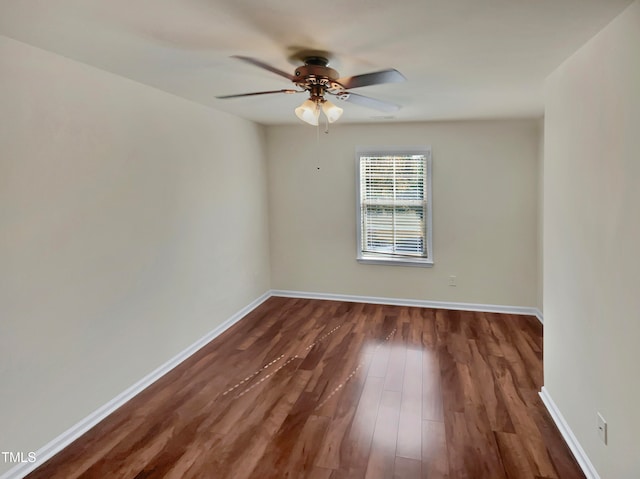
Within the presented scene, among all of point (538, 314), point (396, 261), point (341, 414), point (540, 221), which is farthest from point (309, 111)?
point (538, 314)

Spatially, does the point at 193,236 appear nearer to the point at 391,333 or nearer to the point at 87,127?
the point at 87,127

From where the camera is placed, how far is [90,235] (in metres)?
2.58

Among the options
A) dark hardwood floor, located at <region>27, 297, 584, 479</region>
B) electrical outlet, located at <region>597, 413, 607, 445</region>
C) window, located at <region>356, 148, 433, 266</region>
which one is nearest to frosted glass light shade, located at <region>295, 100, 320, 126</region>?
dark hardwood floor, located at <region>27, 297, 584, 479</region>

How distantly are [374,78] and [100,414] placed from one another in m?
2.80

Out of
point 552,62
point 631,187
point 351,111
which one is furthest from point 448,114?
point 631,187

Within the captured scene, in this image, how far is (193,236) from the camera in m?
3.72

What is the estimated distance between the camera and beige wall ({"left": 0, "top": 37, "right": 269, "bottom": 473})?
2.13 meters

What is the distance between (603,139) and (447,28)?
93 centimetres

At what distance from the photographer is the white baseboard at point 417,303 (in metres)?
4.73

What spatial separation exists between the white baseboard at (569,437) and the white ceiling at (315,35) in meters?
2.21

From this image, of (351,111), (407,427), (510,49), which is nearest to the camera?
(510,49)

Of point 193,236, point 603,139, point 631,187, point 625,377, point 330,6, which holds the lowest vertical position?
point 625,377

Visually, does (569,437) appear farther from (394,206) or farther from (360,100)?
(394,206)

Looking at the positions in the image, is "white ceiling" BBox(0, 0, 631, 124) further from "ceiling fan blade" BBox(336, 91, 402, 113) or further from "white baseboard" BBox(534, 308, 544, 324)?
"white baseboard" BBox(534, 308, 544, 324)
